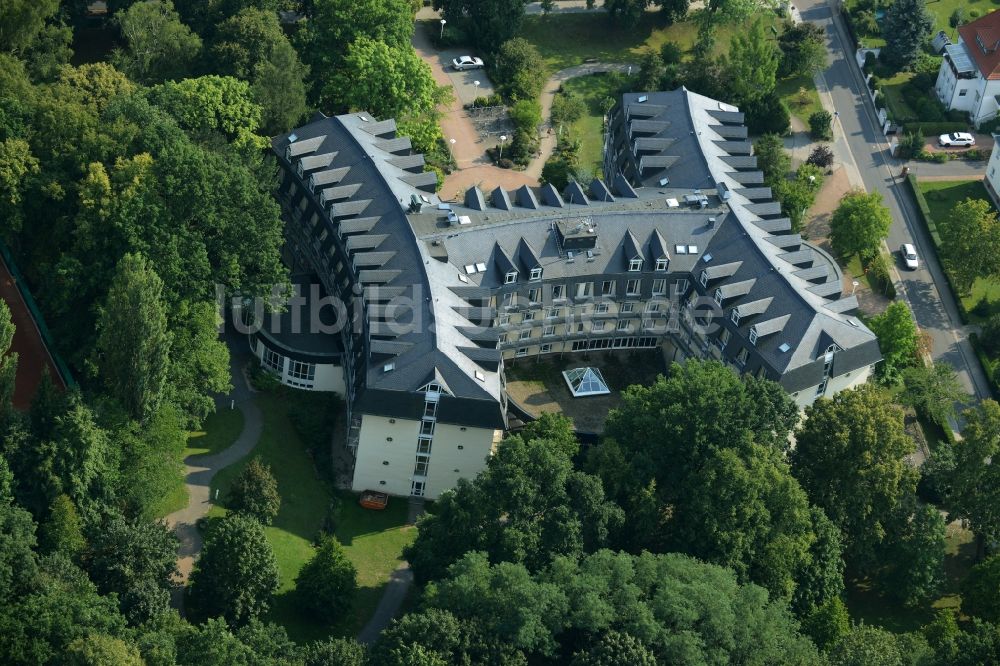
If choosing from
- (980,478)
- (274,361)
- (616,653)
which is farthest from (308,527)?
(980,478)

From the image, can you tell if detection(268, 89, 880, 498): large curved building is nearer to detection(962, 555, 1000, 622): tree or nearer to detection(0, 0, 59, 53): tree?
detection(962, 555, 1000, 622): tree

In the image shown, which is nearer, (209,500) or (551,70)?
(209,500)

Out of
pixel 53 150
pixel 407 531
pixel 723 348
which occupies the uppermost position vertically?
pixel 53 150

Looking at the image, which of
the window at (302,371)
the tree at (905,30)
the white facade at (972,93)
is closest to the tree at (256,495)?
the window at (302,371)

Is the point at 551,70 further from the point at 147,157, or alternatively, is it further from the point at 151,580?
the point at 151,580

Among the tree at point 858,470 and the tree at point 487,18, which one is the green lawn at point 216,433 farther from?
the tree at point 487,18

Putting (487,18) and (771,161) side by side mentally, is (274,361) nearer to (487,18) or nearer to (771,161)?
(771,161)

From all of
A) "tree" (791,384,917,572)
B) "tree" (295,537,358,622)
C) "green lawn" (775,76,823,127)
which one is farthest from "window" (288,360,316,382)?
"green lawn" (775,76,823,127)

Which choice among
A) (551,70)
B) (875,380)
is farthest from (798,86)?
(875,380)
